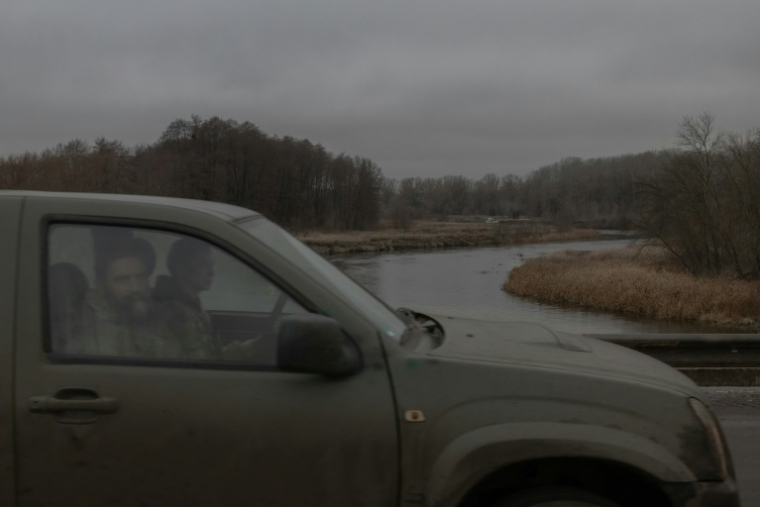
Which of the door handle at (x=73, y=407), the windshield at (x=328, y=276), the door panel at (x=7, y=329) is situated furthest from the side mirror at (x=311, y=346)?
the door panel at (x=7, y=329)

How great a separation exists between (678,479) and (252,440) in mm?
1445

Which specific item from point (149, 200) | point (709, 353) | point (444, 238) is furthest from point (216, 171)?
point (149, 200)

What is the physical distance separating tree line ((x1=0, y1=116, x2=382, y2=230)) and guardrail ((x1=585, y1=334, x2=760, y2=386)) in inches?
789

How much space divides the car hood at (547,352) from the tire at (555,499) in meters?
0.42

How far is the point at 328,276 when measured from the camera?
114 inches

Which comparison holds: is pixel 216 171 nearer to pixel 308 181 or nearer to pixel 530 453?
pixel 308 181

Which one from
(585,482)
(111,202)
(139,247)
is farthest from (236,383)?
(585,482)

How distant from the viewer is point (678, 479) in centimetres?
258

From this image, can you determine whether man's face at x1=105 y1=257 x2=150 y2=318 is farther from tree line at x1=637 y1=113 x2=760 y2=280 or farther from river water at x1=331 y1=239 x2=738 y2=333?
tree line at x1=637 y1=113 x2=760 y2=280

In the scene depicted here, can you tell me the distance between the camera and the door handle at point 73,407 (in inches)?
97.7

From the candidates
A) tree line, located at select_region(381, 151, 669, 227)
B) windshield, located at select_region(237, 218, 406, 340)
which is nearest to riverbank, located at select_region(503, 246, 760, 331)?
windshield, located at select_region(237, 218, 406, 340)

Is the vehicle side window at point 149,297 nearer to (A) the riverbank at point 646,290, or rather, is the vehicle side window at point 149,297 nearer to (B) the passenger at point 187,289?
(B) the passenger at point 187,289

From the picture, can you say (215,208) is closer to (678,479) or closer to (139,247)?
(139,247)

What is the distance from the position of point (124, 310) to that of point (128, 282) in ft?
0.36
